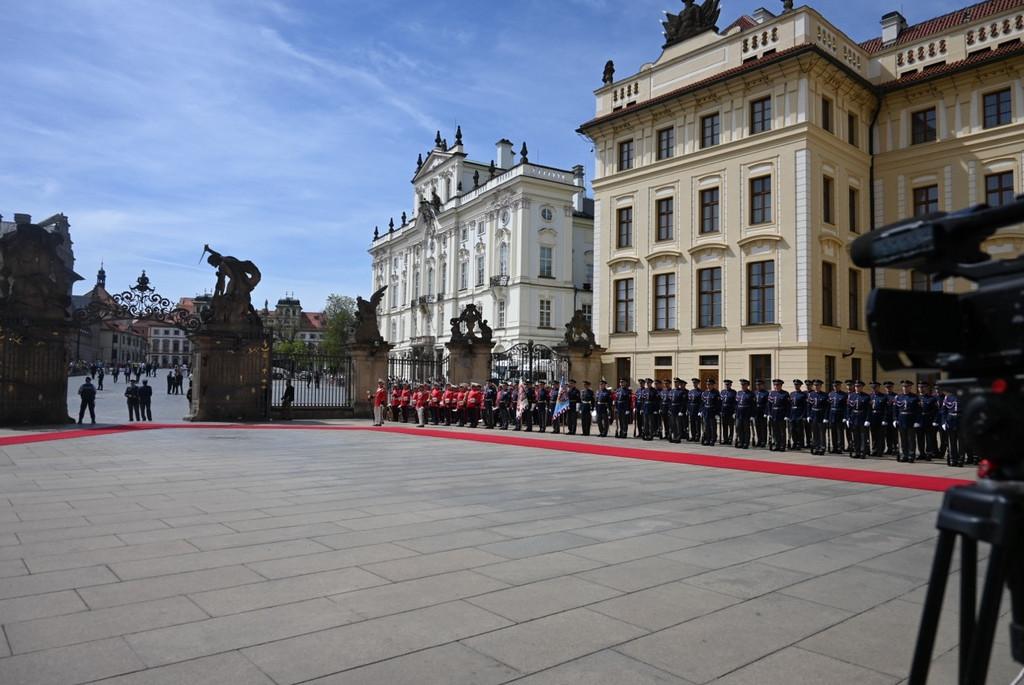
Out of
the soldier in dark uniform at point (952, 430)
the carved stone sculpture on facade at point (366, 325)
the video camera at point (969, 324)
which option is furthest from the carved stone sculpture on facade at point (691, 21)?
the video camera at point (969, 324)

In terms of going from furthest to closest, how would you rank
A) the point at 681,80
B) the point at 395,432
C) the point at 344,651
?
the point at 681,80
the point at 395,432
the point at 344,651

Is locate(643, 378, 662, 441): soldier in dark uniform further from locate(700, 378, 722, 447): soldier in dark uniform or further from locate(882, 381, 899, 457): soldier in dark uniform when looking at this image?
locate(882, 381, 899, 457): soldier in dark uniform

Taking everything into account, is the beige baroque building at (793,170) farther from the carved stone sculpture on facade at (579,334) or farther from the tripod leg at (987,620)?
the tripod leg at (987,620)

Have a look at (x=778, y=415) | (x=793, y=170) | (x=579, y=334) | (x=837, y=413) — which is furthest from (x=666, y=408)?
(x=793, y=170)

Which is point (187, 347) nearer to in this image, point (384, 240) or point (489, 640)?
point (384, 240)

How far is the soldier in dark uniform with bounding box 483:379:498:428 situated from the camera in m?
26.0

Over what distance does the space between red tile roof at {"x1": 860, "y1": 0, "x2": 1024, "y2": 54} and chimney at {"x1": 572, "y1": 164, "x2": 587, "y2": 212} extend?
2480 cm

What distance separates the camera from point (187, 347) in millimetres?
146500

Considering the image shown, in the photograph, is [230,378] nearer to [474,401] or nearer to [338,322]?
[474,401]

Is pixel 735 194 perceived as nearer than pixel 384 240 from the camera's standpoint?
Yes

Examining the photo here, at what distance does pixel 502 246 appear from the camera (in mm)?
55688

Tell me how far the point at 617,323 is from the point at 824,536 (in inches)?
1021

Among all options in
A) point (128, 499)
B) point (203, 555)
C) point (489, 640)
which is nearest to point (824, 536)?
point (489, 640)

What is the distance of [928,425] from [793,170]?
1351 cm
